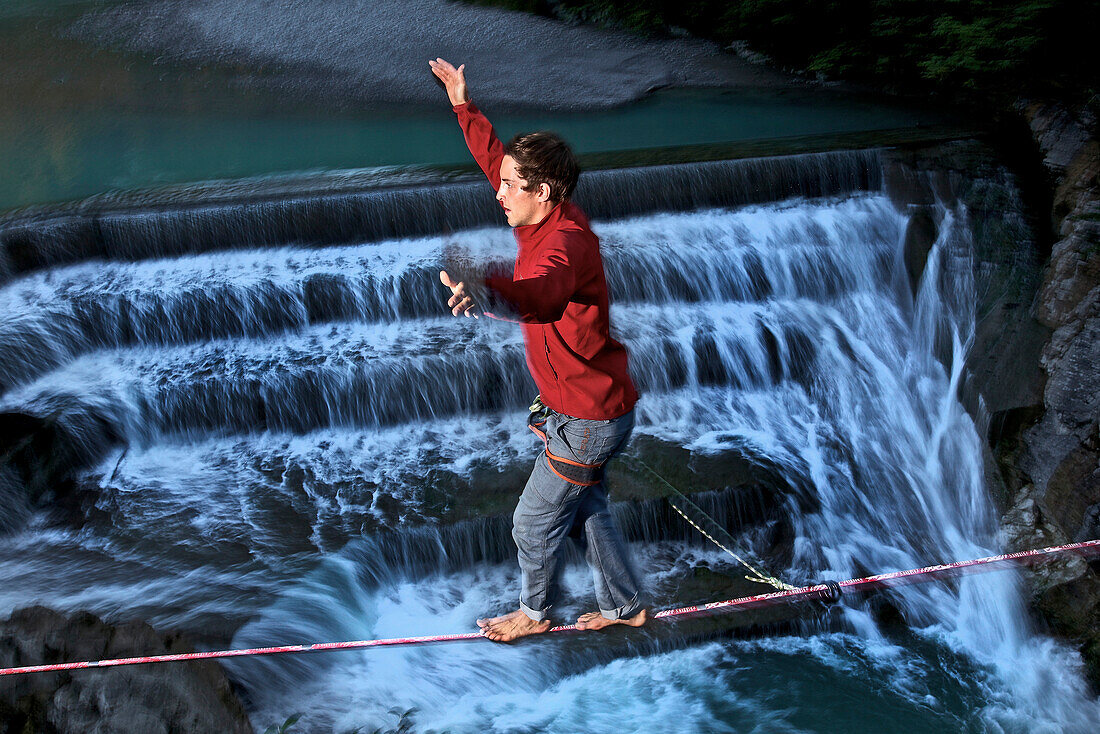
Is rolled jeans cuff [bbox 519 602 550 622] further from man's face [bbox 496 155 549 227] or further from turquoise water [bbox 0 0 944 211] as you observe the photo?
turquoise water [bbox 0 0 944 211]

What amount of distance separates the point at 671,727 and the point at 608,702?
27 cm

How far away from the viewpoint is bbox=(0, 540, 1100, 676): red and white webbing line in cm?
283

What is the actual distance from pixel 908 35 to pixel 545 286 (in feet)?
30.6

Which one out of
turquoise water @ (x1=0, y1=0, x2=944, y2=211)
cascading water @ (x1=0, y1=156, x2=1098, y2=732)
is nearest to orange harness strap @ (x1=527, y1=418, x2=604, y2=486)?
cascading water @ (x1=0, y1=156, x2=1098, y2=732)

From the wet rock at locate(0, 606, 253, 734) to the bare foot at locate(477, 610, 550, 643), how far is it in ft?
3.02

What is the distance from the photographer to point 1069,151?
5828 millimetres

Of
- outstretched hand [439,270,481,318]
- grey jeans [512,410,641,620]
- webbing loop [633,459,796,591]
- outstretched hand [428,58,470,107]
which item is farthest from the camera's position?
webbing loop [633,459,796,591]

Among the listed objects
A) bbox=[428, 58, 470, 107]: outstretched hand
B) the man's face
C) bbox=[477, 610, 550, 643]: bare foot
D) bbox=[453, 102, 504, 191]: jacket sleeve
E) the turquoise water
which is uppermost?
the turquoise water

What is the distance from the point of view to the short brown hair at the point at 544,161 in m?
2.02

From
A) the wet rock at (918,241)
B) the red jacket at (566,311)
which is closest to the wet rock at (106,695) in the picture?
the red jacket at (566,311)

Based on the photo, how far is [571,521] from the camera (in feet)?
8.34

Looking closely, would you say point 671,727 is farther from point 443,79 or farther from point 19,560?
point 19,560

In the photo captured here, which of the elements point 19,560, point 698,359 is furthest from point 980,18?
point 19,560

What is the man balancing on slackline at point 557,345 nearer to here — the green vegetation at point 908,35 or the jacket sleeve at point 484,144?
Result: the jacket sleeve at point 484,144
